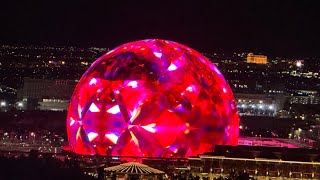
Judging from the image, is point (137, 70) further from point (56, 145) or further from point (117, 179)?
point (56, 145)

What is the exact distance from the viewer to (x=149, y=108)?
34.4 m

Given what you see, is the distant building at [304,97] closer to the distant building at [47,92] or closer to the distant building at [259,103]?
the distant building at [259,103]

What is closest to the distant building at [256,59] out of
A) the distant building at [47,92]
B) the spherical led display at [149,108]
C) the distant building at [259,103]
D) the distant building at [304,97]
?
the distant building at [304,97]

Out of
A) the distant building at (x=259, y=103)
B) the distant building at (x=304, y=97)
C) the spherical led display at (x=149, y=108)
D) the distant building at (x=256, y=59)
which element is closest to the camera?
the spherical led display at (x=149, y=108)

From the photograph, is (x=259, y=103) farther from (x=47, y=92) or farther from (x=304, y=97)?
(x=47, y=92)

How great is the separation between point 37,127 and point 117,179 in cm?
2168

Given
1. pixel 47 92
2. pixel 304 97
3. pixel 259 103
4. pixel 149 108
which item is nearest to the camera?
pixel 149 108

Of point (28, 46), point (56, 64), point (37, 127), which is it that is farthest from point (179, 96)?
point (28, 46)

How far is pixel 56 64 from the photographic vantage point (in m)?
118

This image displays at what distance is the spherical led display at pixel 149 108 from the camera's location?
3441 centimetres

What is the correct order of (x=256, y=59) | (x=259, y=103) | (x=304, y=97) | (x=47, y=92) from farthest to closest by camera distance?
(x=256, y=59) < (x=304, y=97) < (x=47, y=92) < (x=259, y=103)

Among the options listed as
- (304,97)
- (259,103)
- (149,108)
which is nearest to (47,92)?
(259,103)

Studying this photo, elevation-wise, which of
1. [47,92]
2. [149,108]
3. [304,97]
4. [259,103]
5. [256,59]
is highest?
[256,59]

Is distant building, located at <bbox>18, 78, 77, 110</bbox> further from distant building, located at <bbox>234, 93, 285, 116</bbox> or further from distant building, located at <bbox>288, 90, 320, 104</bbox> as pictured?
distant building, located at <bbox>288, 90, 320, 104</bbox>
